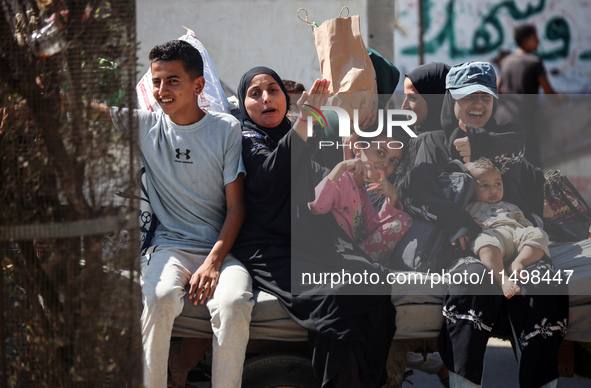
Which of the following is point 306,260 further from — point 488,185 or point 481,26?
point 481,26

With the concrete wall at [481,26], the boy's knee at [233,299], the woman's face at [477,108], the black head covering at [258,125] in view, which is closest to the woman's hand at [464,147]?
the woman's face at [477,108]

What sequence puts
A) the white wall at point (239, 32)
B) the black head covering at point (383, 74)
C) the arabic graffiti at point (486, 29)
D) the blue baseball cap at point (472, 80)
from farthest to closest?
the arabic graffiti at point (486, 29) → the white wall at point (239, 32) → the black head covering at point (383, 74) → the blue baseball cap at point (472, 80)

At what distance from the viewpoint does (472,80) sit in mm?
3357

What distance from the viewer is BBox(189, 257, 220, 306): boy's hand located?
2869mm

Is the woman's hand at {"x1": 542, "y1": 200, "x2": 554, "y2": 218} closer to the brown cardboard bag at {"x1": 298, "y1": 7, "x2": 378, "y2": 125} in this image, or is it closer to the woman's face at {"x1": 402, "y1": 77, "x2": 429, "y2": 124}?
the woman's face at {"x1": 402, "y1": 77, "x2": 429, "y2": 124}

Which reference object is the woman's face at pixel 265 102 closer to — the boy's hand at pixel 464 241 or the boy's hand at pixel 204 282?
the boy's hand at pixel 204 282

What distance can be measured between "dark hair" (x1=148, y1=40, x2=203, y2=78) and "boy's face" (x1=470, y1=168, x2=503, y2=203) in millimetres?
1441

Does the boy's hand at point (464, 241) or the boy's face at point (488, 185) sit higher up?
the boy's face at point (488, 185)

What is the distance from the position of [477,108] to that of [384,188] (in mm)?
630

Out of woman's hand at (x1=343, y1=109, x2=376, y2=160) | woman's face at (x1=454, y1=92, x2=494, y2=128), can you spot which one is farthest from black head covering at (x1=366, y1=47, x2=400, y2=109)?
woman's face at (x1=454, y1=92, x2=494, y2=128)

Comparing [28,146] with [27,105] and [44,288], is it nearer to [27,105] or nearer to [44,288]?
[27,105]

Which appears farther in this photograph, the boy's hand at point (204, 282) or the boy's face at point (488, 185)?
the boy's face at point (488, 185)

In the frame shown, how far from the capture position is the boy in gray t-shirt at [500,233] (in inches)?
118

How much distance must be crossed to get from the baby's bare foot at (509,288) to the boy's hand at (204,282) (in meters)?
1.26
